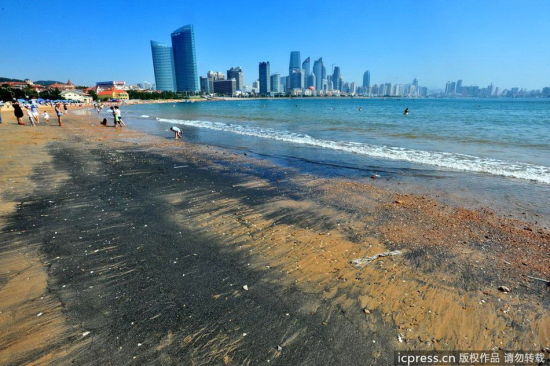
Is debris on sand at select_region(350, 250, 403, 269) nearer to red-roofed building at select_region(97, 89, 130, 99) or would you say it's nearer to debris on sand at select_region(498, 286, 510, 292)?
debris on sand at select_region(498, 286, 510, 292)

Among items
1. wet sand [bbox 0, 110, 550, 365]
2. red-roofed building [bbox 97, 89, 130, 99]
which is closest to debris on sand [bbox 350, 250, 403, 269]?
wet sand [bbox 0, 110, 550, 365]

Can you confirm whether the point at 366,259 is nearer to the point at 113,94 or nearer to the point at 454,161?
the point at 454,161

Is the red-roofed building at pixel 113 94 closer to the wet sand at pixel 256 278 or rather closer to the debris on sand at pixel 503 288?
the wet sand at pixel 256 278

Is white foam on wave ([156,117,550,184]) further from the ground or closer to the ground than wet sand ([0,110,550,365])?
closer to the ground

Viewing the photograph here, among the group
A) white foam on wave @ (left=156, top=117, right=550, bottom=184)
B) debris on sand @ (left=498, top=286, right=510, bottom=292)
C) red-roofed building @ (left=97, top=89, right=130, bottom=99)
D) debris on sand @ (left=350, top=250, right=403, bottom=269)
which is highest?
red-roofed building @ (left=97, top=89, right=130, bottom=99)

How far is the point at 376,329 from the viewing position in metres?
3.62

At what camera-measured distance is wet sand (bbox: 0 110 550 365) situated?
3.41 metres

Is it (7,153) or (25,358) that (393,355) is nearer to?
(25,358)

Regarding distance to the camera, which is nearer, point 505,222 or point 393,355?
point 393,355

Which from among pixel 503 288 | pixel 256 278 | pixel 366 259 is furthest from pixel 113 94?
pixel 503 288

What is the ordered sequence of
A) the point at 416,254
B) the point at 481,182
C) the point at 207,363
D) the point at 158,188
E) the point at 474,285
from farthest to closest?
the point at 481,182 → the point at 158,188 → the point at 416,254 → the point at 474,285 → the point at 207,363

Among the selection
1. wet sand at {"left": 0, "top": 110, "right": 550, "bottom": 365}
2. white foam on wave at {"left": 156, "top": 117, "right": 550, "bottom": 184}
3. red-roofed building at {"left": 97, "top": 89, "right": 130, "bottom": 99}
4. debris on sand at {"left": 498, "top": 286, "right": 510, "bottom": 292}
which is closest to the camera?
wet sand at {"left": 0, "top": 110, "right": 550, "bottom": 365}

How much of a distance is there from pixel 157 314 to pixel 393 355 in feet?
10.2

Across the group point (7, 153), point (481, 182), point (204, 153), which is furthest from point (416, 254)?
point (7, 153)
